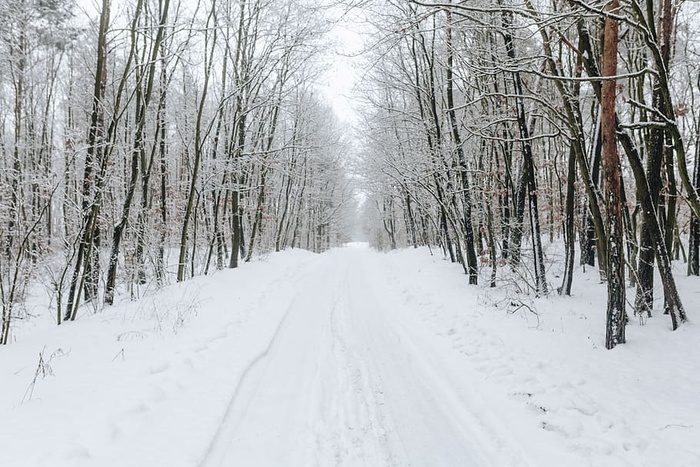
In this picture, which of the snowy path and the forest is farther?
the forest

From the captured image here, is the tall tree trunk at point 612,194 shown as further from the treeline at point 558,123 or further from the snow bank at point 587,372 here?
the snow bank at point 587,372

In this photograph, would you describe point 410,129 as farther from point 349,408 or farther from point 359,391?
point 349,408

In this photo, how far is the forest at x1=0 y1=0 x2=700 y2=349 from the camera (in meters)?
5.45

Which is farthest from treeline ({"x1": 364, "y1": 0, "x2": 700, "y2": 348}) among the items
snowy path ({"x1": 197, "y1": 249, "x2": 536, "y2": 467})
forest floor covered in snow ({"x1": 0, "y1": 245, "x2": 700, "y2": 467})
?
snowy path ({"x1": 197, "y1": 249, "x2": 536, "y2": 467})

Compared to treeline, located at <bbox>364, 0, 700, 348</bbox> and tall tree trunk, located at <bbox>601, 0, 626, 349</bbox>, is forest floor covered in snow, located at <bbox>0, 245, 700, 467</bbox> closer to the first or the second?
tall tree trunk, located at <bbox>601, 0, 626, 349</bbox>

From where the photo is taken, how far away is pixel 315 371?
5.24m

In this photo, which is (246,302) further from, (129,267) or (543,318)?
(543,318)

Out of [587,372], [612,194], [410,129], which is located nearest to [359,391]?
[587,372]

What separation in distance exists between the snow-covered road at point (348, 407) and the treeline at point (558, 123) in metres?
2.85

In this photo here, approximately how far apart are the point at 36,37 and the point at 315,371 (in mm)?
18950

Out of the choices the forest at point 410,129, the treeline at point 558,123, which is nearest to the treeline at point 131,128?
the forest at point 410,129

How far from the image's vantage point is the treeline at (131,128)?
852 cm

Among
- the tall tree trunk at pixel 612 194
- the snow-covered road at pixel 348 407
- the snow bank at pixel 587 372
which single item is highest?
the tall tree trunk at pixel 612 194

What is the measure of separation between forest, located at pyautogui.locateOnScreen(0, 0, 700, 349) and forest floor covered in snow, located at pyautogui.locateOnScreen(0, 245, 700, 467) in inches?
40.6
